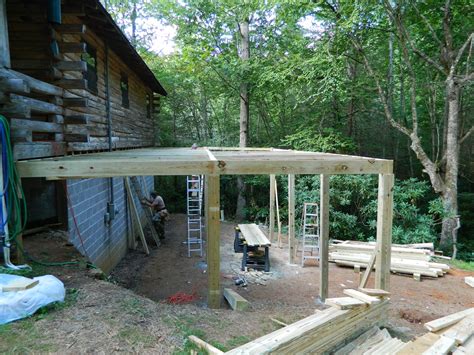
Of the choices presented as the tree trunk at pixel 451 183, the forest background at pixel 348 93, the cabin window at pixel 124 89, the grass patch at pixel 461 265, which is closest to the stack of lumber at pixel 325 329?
the grass patch at pixel 461 265

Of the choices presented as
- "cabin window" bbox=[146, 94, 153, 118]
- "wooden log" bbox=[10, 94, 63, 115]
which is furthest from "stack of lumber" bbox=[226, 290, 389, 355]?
"cabin window" bbox=[146, 94, 153, 118]

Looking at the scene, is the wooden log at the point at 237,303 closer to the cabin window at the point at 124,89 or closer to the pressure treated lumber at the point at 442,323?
the pressure treated lumber at the point at 442,323

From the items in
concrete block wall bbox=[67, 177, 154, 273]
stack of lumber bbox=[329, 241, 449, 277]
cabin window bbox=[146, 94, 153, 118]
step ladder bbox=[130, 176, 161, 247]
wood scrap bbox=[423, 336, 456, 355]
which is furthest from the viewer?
cabin window bbox=[146, 94, 153, 118]

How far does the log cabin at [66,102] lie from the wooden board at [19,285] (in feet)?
5.74

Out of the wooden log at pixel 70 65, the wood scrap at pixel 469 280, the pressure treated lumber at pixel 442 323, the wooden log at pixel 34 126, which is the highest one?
the wooden log at pixel 70 65

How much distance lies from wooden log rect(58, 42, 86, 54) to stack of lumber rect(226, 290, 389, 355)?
17.9 ft

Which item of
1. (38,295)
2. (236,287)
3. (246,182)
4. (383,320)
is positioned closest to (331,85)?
(246,182)

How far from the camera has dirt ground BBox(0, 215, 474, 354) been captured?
120 inches

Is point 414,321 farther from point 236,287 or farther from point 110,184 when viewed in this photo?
point 110,184

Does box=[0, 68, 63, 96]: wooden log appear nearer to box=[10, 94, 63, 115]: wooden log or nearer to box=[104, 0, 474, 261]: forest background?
box=[10, 94, 63, 115]: wooden log

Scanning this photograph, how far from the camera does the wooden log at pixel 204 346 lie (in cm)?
298

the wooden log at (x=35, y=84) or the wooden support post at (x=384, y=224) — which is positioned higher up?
the wooden log at (x=35, y=84)

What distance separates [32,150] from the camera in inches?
179

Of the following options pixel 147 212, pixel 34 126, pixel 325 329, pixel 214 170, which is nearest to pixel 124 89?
pixel 147 212
